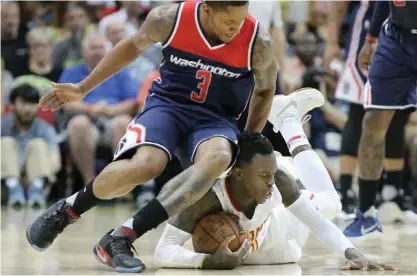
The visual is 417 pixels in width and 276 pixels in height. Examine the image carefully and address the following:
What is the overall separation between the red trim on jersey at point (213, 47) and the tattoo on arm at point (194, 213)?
70cm

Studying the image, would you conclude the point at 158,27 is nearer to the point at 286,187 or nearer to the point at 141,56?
the point at 286,187

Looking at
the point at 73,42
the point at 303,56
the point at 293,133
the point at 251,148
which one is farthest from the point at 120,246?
the point at 73,42

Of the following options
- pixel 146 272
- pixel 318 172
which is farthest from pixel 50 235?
pixel 318 172

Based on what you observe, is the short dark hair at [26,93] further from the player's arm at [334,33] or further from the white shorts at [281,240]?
the white shorts at [281,240]

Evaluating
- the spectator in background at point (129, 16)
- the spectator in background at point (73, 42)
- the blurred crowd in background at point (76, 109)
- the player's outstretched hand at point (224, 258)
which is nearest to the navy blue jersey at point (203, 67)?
the player's outstretched hand at point (224, 258)

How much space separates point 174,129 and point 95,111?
16.4ft

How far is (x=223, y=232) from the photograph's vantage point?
4.63 m

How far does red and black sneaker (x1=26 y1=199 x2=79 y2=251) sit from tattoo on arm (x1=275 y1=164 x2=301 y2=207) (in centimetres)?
109

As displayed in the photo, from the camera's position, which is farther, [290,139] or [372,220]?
[372,220]

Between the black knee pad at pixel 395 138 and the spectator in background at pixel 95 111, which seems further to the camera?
the spectator in background at pixel 95 111

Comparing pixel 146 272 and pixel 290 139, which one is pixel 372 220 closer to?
pixel 290 139

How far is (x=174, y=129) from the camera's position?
4.83 meters

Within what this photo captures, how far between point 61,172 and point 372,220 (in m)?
4.30

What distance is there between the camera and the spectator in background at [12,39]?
33.3 ft
